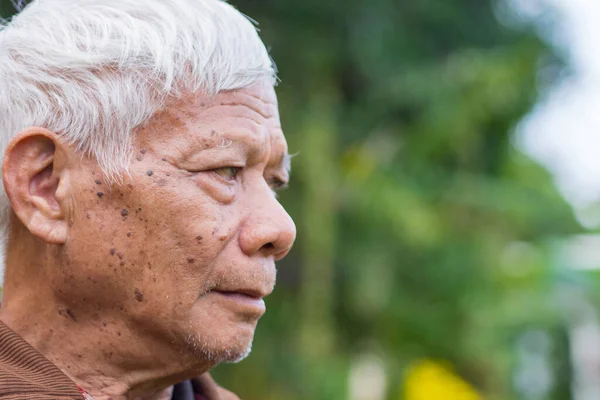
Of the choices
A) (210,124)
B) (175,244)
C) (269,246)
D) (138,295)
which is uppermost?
(210,124)

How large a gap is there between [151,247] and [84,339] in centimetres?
26

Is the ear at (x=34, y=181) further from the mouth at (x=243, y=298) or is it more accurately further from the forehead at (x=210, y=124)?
the mouth at (x=243, y=298)

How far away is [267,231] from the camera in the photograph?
1672mm

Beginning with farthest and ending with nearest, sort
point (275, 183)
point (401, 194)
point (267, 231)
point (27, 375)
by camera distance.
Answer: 1. point (401, 194)
2. point (275, 183)
3. point (267, 231)
4. point (27, 375)

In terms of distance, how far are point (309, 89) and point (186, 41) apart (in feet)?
21.8

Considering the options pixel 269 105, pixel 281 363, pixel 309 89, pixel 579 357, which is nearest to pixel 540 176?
pixel 579 357

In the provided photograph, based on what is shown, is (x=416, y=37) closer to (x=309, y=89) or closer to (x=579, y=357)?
(x=309, y=89)

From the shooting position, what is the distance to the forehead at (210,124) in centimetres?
167

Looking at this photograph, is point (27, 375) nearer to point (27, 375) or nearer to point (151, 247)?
point (27, 375)

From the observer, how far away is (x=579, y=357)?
17.3 meters

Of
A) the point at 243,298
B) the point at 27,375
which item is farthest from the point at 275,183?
the point at 27,375

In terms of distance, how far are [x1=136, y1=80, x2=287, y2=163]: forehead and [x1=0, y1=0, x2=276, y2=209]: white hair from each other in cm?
2

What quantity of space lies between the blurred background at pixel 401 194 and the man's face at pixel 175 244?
5.80 meters

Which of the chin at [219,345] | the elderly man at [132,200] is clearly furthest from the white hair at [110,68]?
the chin at [219,345]
